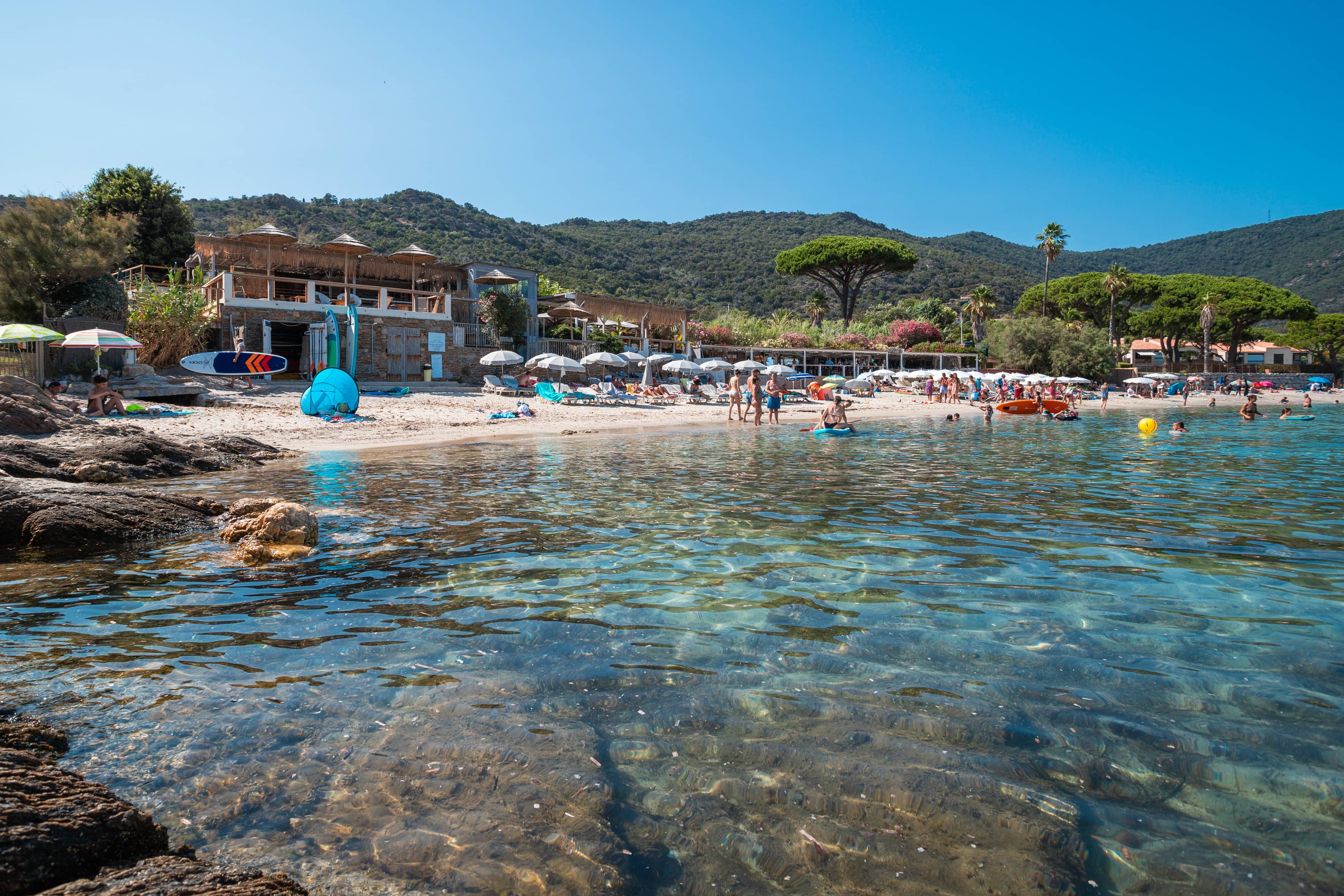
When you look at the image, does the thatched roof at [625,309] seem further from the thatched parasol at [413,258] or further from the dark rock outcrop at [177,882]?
the dark rock outcrop at [177,882]

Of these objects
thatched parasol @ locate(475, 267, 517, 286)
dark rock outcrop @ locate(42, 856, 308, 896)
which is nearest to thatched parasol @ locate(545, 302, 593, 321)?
thatched parasol @ locate(475, 267, 517, 286)

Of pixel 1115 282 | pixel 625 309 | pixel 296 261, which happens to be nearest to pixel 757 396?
pixel 625 309

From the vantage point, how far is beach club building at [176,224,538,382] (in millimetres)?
24219

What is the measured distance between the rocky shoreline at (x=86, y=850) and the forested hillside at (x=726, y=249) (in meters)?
50.3

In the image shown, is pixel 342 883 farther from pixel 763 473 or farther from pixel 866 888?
pixel 763 473

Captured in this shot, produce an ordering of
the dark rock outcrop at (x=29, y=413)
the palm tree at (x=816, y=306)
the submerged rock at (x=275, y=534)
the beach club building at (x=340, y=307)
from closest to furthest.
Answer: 1. the submerged rock at (x=275, y=534)
2. the dark rock outcrop at (x=29, y=413)
3. the beach club building at (x=340, y=307)
4. the palm tree at (x=816, y=306)

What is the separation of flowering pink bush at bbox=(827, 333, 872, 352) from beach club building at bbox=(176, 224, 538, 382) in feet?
79.8

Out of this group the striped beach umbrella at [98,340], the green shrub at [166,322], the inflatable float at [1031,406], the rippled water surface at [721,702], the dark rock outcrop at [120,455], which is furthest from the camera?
the inflatable float at [1031,406]

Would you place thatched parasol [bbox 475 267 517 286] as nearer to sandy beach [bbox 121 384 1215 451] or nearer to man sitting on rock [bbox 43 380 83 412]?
sandy beach [bbox 121 384 1215 451]

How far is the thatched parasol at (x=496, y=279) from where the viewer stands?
103 feet

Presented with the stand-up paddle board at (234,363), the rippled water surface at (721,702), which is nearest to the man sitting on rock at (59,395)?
the stand-up paddle board at (234,363)

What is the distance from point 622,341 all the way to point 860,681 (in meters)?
32.7

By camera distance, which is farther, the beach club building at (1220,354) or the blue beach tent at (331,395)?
the beach club building at (1220,354)

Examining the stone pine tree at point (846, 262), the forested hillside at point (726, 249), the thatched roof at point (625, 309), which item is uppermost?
the forested hillside at point (726, 249)
